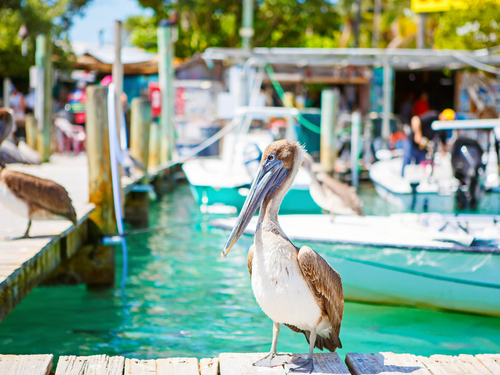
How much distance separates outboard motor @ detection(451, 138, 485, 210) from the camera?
9.26m

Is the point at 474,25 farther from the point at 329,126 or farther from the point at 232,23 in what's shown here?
the point at 232,23

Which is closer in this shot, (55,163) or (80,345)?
(80,345)

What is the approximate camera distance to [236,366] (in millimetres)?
2850

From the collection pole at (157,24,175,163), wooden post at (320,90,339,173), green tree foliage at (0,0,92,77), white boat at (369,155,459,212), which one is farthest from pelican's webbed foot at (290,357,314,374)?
green tree foliage at (0,0,92,77)

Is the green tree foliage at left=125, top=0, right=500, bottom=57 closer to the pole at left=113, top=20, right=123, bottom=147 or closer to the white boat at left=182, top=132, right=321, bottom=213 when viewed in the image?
the white boat at left=182, top=132, right=321, bottom=213

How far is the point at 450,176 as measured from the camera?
10.4 m

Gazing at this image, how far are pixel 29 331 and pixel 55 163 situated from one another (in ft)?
25.1

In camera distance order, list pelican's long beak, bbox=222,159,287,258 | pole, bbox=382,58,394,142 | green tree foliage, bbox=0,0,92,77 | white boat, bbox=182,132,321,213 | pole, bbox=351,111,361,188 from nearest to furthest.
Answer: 1. pelican's long beak, bbox=222,159,287,258
2. white boat, bbox=182,132,321,213
3. pole, bbox=351,111,361,188
4. pole, bbox=382,58,394,142
5. green tree foliage, bbox=0,0,92,77

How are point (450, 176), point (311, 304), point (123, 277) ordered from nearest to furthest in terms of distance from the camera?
1. point (311, 304)
2. point (123, 277)
3. point (450, 176)

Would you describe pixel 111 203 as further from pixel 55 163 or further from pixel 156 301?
pixel 55 163

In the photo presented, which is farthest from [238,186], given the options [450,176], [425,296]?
[425,296]

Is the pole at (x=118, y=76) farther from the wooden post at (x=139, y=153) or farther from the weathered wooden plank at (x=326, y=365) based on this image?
the weathered wooden plank at (x=326, y=365)

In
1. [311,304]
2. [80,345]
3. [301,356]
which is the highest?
[311,304]

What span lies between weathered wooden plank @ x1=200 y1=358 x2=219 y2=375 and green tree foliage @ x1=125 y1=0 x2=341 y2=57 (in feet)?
78.0
